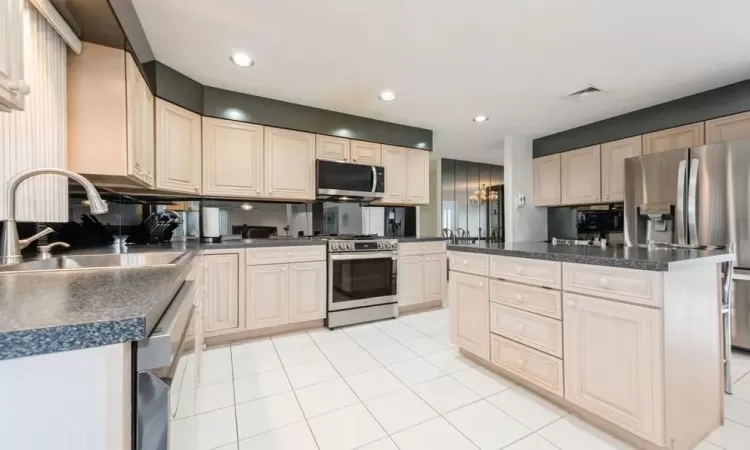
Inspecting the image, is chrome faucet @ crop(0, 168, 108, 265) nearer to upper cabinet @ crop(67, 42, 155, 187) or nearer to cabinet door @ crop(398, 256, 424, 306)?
upper cabinet @ crop(67, 42, 155, 187)

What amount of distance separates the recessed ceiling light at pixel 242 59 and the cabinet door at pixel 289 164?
0.75 m

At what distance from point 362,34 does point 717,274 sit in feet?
7.92

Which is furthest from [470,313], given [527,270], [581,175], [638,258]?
[581,175]

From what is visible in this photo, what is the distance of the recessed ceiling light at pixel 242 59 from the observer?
228 cm

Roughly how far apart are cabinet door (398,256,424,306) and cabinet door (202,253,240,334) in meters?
1.70

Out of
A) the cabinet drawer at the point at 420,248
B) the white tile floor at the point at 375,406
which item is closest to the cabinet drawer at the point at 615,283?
the white tile floor at the point at 375,406

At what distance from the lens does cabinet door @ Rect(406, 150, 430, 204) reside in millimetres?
3920

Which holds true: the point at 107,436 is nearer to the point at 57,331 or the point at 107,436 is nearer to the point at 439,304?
the point at 57,331

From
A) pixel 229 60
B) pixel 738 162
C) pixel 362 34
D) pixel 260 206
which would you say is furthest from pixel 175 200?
pixel 738 162

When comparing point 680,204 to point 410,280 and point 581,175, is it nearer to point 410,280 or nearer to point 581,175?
point 581,175

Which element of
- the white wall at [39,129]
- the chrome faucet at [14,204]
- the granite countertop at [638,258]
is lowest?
the granite countertop at [638,258]

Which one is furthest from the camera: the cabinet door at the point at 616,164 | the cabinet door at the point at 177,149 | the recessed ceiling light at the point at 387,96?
the cabinet door at the point at 616,164

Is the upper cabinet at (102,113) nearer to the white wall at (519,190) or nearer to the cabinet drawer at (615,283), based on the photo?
the cabinet drawer at (615,283)

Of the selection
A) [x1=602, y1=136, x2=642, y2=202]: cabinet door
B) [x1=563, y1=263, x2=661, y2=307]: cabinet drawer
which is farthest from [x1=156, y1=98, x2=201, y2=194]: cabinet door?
[x1=602, y1=136, x2=642, y2=202]: cabinet door
